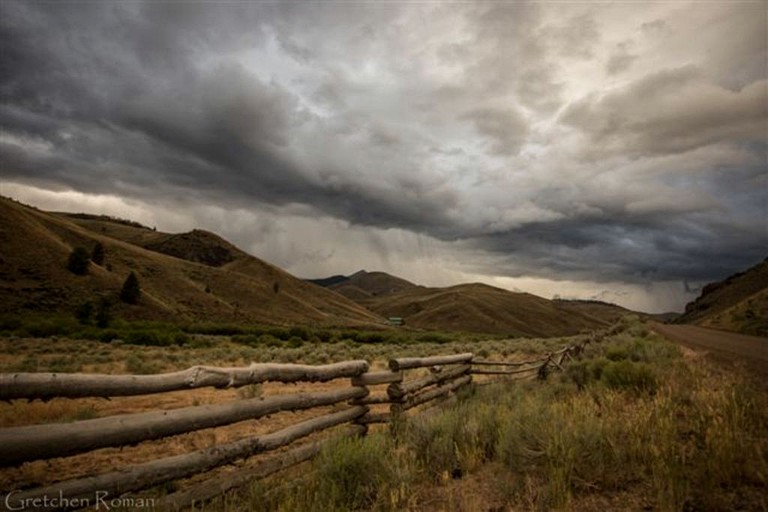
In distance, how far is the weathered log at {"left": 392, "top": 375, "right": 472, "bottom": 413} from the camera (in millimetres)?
8140

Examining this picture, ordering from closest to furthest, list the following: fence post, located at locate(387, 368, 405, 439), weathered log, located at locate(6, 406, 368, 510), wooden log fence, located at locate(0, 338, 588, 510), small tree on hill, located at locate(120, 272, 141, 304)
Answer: wooden log fence, located at locate(0, 338, 588, 510)
weathered log, located at locate(6, 406, 368, 510)
fence post, located at locate(387, 368, 405, 439)
small tree on hill, located at locate(120, 272, 141, 304)

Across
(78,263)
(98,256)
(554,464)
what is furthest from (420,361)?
(98,256)

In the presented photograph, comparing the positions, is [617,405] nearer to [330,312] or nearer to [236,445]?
[236,445]

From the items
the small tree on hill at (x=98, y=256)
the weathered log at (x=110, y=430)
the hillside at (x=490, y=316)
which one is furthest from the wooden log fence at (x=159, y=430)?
the hillside at (x=490, y=316)

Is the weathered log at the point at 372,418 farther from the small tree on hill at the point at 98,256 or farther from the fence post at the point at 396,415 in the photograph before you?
the small tree on hill at the point at 98,256

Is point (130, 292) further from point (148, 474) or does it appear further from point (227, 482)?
point (148, 474)

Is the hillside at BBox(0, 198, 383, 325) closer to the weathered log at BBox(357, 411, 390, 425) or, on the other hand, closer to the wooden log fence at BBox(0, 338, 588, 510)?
the weathered log at BBox(357, 411, 390, 425)

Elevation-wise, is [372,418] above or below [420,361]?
below

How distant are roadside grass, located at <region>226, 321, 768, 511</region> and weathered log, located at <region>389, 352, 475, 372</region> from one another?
5.10 ft

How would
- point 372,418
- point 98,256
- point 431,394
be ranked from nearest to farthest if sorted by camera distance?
point 372,418 < point 431,394 < point 98,256

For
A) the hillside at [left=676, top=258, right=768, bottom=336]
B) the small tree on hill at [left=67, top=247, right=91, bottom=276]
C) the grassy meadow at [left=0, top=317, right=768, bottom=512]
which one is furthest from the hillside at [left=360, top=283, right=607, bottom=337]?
the grassy meadow at [left=0, top=317, right=768, bottom=512]

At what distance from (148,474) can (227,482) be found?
0.90 m

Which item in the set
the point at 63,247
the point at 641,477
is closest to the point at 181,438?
the point at 641,477

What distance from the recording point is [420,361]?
28.5 feet
